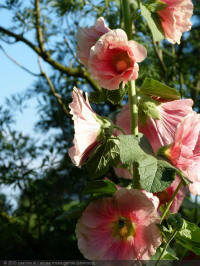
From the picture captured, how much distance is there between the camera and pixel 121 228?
22.3 inches

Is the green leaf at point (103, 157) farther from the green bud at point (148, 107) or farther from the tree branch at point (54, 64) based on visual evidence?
the tree branch at point (54, 64)

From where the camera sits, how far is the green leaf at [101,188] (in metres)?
0.56

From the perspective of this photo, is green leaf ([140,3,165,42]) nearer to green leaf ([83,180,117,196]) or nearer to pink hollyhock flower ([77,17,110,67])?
pink hollyhock flower ([77,17,110,67])

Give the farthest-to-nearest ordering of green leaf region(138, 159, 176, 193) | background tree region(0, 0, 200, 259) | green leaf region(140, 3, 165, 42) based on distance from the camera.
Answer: background tree region(0, 0, 200, 259), green leaf region(140, 3, 165, 42), green leaf region(138, 159, 176, 193)

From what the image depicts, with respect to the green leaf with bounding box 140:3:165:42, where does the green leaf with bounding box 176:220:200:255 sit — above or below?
below

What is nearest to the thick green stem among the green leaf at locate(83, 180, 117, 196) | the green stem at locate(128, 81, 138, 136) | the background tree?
the green stem at locate(128, 81, 138, 136)

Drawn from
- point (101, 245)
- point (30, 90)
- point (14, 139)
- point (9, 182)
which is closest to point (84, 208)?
point (101, 245)

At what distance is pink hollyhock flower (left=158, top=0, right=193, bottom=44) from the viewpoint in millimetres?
618

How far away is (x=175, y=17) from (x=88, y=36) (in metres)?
0.15

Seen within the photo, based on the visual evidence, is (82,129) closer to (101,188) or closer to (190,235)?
(101,188)

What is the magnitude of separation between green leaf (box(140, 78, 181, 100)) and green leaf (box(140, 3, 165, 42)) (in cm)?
7

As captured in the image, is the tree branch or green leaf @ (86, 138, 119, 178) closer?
green leaf @ (86, 138, 119, 178)

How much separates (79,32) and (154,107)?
0.57ft

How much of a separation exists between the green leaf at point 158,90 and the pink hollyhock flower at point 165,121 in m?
0.03
